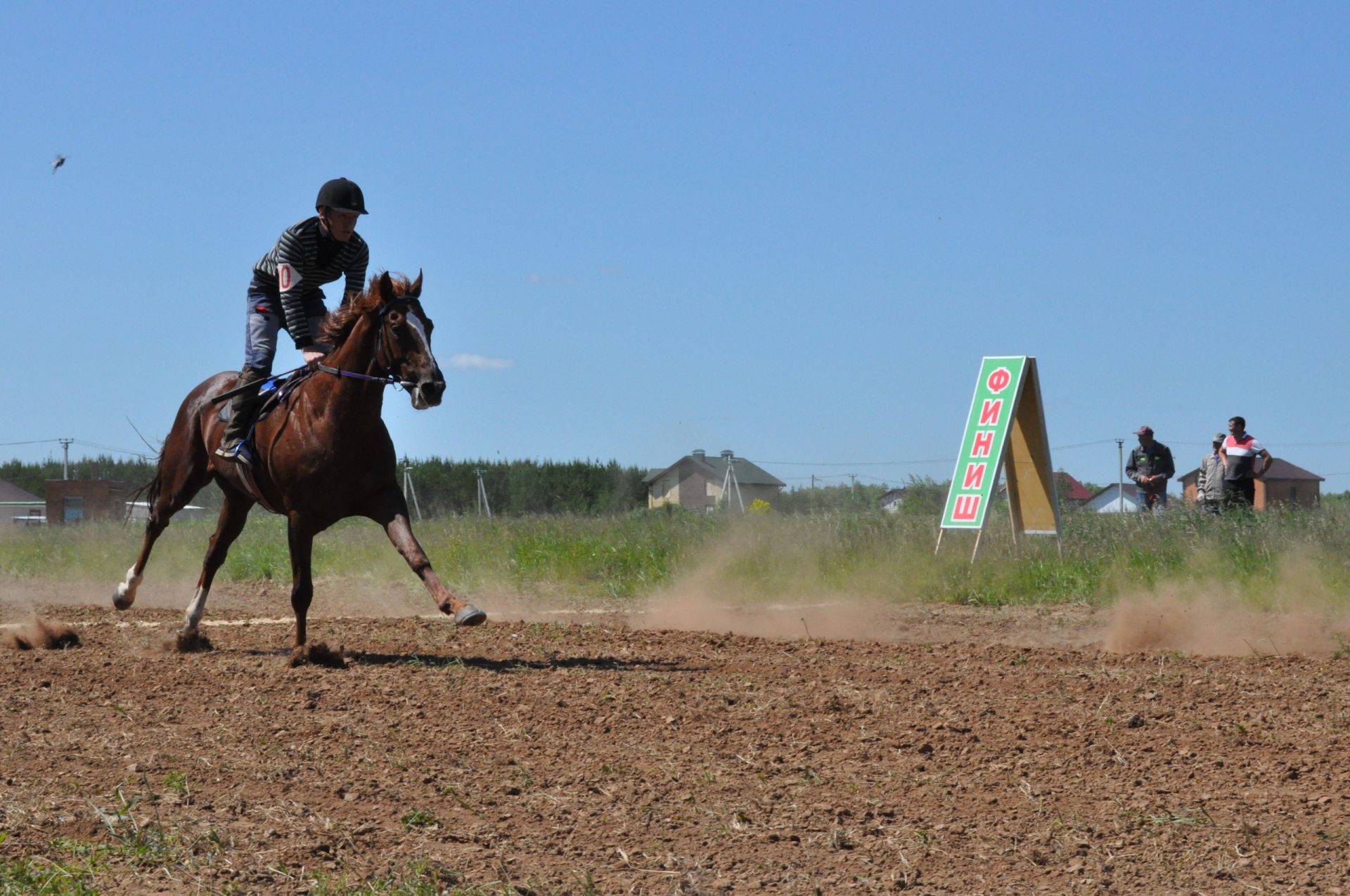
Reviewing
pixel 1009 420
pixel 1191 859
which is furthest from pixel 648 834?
pixel 1009 420

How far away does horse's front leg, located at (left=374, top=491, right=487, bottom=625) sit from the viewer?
7.59 metres

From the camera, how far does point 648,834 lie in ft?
14.5

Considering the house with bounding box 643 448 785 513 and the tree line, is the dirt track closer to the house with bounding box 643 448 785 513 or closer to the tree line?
the house with bounding box 643 448 785 513

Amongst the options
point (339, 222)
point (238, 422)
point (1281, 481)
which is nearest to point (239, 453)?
point (238, 422)

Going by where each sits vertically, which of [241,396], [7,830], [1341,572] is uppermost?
[241,396]

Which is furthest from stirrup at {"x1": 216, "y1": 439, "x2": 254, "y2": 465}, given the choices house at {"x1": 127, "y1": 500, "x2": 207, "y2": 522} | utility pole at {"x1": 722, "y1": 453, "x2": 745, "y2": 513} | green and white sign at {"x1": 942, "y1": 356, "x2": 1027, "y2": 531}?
house at {"x1": 127, "y1": 500, "x2": 207, "y2": 522}

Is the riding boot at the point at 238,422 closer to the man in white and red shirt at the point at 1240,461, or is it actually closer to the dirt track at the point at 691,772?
the dirt track at the point at 691,772

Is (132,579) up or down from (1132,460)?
down

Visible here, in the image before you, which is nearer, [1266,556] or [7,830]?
[7,830]

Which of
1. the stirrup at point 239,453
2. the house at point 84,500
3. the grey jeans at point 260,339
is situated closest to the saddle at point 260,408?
the stirrup at point 239,453

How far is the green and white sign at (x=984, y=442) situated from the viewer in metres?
13.8

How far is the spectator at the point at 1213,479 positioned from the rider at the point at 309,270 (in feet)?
34.6

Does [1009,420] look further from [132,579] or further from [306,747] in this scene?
[306,747]

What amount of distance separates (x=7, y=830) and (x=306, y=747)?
148 cm
